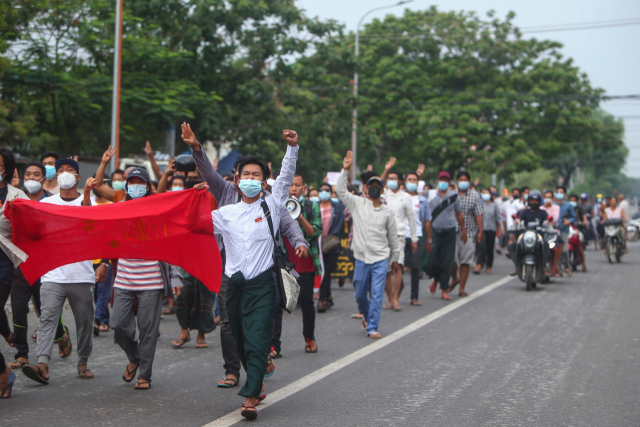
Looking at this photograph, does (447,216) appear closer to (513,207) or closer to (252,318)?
(252,318)

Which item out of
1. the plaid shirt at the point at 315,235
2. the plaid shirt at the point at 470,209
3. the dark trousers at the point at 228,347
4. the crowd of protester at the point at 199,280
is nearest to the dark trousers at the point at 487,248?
the plaid shirt at the point at 470,209

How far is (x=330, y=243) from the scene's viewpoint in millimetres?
10969

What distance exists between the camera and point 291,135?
18.7 feet

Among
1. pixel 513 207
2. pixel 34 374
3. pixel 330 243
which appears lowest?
pixel 34 374

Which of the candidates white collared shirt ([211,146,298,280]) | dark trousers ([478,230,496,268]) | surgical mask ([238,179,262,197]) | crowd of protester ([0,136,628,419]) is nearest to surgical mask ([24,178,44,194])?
crowd of protester ([0,136,628,419])

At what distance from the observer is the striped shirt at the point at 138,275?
252 inches

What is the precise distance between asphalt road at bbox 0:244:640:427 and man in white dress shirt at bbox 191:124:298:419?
1.83 feet

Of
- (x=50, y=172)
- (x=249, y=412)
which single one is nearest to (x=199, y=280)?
(x=50, y=172)

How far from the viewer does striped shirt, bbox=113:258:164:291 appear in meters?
6.41

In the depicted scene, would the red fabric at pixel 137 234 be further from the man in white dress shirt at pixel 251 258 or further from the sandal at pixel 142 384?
the sandal at pixel 142 384

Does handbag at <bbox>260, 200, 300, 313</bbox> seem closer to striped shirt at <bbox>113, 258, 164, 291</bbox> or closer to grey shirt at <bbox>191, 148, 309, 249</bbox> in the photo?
grey shirt at <bbox>191, 148, 309, 249</bbox>

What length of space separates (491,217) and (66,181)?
42.0 feet

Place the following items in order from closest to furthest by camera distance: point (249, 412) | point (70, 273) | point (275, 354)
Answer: point (249, 412) < point (70, 273) < point (275, 354)

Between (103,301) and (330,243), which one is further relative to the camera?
(330,243)
